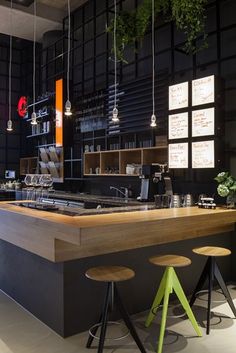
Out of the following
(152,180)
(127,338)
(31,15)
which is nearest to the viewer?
(127,338)

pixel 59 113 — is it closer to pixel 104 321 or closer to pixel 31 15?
pixel 31 15

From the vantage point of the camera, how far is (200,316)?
3334mm

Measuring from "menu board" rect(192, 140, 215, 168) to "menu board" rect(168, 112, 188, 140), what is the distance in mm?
254

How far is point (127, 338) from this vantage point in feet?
9.33

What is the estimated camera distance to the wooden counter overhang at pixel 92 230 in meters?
2.56

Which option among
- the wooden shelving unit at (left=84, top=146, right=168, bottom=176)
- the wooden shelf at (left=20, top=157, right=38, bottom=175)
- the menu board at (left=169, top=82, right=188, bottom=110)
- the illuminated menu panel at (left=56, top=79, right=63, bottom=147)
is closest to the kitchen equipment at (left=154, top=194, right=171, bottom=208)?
the wooden shelving unit at (left=84, top=146, right=168, bottom=176)

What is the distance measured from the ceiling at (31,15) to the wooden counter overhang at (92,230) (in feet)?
17.0

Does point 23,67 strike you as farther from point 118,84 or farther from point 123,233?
point 123,233

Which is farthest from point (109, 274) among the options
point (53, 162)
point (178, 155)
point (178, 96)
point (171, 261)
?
point (53, 162)

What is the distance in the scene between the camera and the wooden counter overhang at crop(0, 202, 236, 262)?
2559mm

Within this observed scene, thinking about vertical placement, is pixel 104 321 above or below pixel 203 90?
below

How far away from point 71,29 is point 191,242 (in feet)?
18.3

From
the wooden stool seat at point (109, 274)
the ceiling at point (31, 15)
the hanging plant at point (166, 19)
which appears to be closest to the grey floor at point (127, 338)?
the wooden stool seat at point (109, 274)

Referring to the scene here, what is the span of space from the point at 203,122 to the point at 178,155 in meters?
0.58
